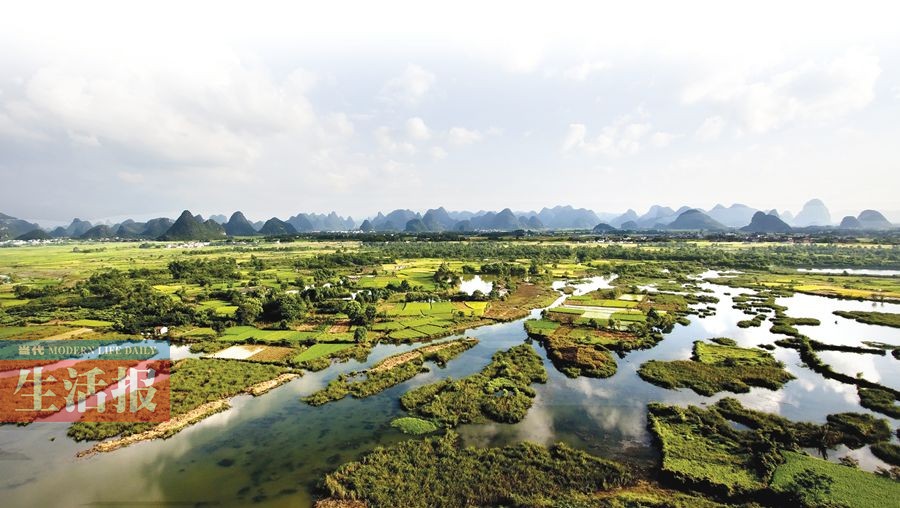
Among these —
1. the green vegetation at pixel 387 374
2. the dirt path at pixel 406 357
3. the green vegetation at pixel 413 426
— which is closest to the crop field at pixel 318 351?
the green vegetation at pixel 387 374

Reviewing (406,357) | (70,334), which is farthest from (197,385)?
(70,334)

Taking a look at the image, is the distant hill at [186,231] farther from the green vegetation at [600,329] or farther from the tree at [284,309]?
the green vegetation at [600,329]

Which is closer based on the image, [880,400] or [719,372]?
[880,400]

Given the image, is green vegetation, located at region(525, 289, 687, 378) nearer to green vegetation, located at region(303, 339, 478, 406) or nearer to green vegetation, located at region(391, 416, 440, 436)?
green vegetation, located at region(303, 339, 478, 406)

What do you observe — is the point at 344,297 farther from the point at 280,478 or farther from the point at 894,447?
the point at 894,447

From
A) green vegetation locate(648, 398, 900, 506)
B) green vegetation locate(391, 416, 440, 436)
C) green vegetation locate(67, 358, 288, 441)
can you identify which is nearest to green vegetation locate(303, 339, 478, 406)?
green vegetation locate(391, 416, 440, 436)

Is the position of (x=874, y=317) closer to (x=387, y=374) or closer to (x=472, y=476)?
(x=472, y=476)
